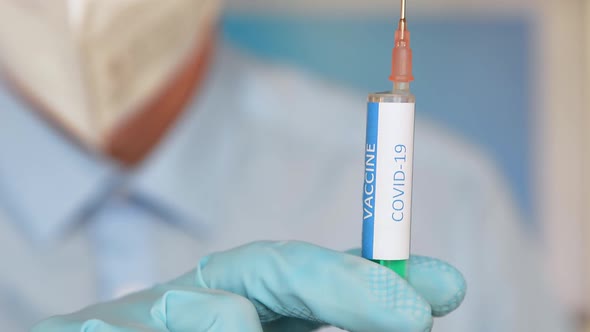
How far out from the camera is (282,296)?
59 centimetres

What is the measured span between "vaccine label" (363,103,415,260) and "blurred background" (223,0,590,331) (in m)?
1.00

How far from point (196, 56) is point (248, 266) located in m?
0.51

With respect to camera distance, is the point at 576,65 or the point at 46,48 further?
the point at 576,65

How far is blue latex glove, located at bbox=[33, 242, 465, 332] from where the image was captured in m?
0.54

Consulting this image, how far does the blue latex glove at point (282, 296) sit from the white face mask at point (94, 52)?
1.22ft

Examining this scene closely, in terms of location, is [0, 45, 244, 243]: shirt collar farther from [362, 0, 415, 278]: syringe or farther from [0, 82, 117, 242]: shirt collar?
[362, 0, 415, 278]: syringe

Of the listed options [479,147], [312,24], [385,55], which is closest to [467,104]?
[479,147]

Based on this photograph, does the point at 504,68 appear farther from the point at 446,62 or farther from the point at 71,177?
the point at 71,177

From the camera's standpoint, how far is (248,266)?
0.61m

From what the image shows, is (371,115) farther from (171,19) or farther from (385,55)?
(385,55)

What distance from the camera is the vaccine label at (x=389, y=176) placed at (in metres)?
0.53

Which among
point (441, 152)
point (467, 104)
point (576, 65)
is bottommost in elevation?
point (441, 152)

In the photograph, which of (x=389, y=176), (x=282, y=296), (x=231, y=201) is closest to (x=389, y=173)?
(x=389, y=176)

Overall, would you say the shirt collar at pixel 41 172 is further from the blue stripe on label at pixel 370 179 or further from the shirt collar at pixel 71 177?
the blue stripe on label at pixel 370 179
